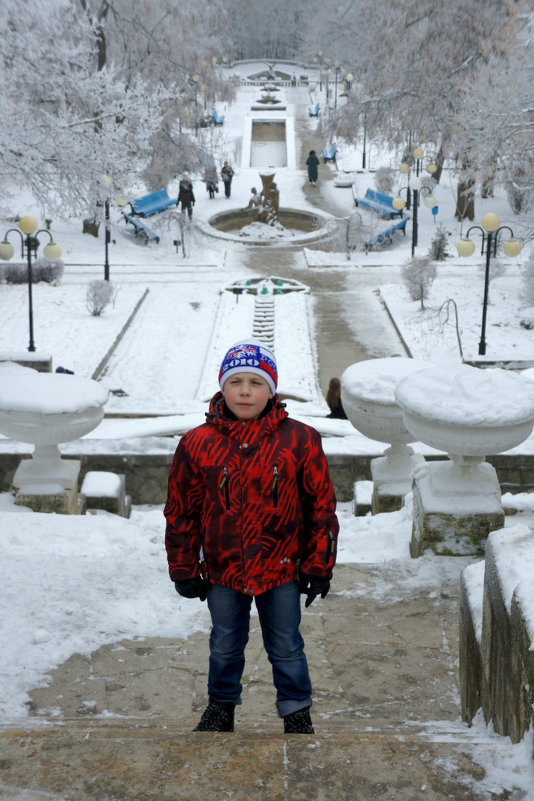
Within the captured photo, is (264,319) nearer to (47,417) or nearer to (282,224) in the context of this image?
(282,224)

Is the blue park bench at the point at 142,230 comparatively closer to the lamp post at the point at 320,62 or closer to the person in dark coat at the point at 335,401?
the person in dark coat at the point at 335,401

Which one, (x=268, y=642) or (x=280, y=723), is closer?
(x=268, y=642)

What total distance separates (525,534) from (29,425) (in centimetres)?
439

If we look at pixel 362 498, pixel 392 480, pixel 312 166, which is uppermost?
pixel 312 166

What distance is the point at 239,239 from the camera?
1172 inches

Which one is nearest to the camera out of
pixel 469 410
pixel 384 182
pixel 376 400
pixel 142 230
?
pixel 469 410

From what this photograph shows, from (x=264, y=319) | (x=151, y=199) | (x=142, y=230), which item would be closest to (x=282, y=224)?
(x=151, y=199)

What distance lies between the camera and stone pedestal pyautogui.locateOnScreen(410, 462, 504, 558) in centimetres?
568

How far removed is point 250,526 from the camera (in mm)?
3293

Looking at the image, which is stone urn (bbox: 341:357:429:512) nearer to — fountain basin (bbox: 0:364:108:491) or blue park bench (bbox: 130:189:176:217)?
fountain basin (bbox: 0:364:108:491)

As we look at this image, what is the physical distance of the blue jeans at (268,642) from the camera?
11.1 ft

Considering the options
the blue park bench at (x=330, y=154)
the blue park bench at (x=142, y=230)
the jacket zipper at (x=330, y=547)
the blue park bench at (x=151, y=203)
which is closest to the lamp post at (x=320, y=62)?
the blue park bench at (x=330, y=154)

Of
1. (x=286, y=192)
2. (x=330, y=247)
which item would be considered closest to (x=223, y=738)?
(x=330, y=247)

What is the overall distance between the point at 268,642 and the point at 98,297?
17489 millimetres
